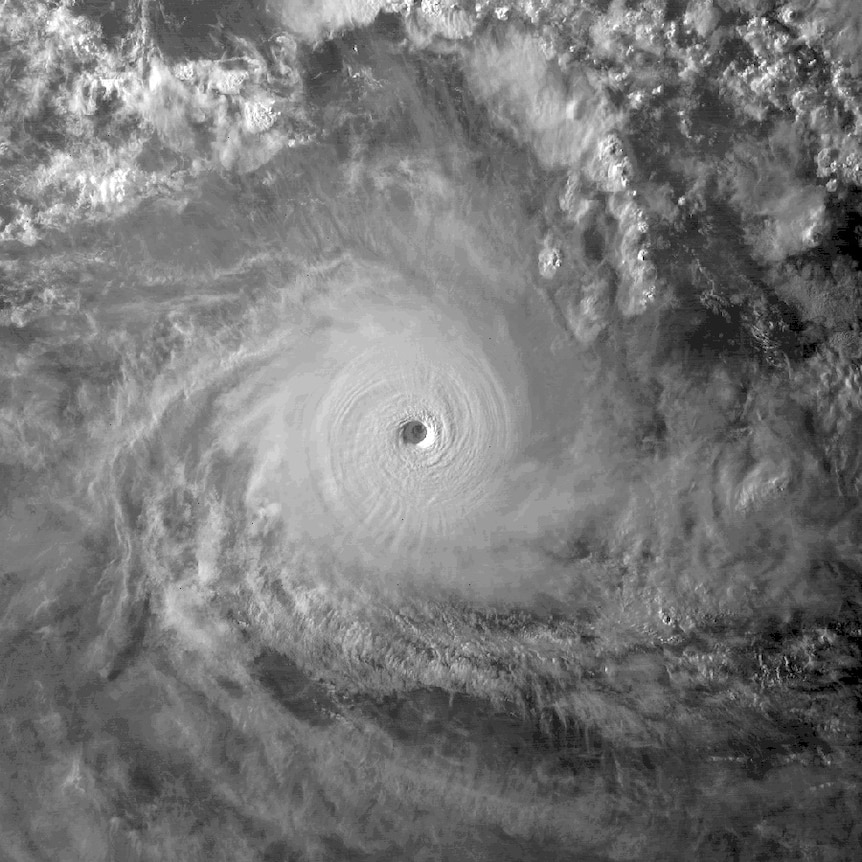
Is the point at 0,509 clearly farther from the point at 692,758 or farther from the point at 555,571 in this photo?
the point at 692,758

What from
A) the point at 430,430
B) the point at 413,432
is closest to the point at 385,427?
the point at 413,432

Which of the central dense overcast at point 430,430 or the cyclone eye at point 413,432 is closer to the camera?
the central dense overcast at point 430,430

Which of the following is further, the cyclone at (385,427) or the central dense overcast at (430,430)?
the cyclone at (385,427)

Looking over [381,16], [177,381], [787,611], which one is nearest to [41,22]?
[381,16]

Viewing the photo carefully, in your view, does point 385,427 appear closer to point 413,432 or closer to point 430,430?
point 413,432

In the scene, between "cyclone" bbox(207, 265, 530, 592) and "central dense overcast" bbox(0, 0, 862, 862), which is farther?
"cyclone" bbox(207, 265, 530, 592)
